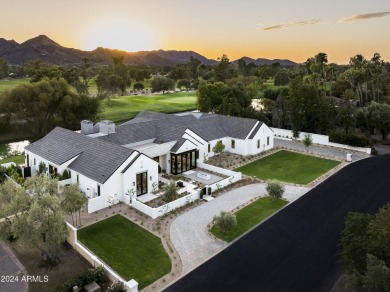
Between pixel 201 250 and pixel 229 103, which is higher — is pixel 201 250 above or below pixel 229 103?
below

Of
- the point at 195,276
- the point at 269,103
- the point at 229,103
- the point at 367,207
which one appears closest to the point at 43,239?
the point at 195,276

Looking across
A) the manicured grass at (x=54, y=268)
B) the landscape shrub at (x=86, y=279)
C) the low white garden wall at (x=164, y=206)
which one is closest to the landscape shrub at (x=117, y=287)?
the landscape shrub at (x=86, y=279)

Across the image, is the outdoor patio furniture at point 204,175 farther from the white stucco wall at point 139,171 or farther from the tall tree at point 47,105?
the tall tree at point 47,105

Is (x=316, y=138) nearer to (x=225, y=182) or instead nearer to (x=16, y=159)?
(x=225, y=182)

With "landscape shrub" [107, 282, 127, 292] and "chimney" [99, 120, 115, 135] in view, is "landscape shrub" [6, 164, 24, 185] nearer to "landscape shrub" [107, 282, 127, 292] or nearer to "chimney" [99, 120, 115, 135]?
"chimney" [99, 120, 115, 135]

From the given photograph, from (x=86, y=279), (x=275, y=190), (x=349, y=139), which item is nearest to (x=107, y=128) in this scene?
(x=275, y=190)

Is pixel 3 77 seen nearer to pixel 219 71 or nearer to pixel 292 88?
pixel 219 71
